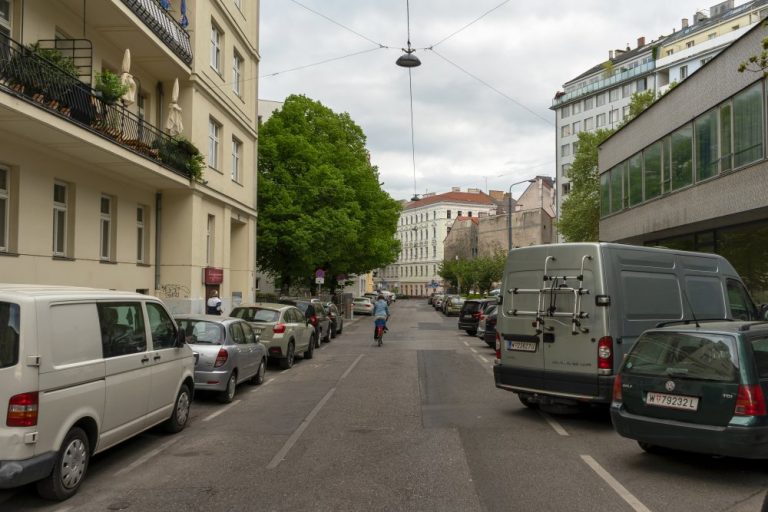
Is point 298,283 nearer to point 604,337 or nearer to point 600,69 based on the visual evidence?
point 604,337

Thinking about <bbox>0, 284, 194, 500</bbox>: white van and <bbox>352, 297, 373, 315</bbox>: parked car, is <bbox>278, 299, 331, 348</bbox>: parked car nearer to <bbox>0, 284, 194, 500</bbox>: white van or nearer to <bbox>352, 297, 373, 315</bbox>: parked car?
<bbox>0, 284, 194, 500</bbox>: white van

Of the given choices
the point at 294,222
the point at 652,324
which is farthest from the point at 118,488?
the point at 294,222

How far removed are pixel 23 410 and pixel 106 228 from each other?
12.9 m

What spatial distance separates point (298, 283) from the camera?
42594mm

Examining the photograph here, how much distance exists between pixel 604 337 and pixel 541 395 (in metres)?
1.35

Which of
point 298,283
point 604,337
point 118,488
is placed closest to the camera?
point 118,488

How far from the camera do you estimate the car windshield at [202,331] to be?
11234 millimetres

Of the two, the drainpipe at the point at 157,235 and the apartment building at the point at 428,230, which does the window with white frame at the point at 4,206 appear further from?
the apartment building at the point at 428,230

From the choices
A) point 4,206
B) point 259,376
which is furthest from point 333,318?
point 4,206

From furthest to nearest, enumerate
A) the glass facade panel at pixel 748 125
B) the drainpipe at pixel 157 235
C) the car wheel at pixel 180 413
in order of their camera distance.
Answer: the drainpipe at pixel 157 235
the glass facade panel at pixel 748 125
the car wheel at pixel 180 413

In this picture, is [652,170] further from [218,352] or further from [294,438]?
[294,438]

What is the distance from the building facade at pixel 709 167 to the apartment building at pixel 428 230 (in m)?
101

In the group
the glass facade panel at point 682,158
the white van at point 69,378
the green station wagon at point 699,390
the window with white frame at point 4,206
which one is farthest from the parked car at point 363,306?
the green station wagon at point 699,390

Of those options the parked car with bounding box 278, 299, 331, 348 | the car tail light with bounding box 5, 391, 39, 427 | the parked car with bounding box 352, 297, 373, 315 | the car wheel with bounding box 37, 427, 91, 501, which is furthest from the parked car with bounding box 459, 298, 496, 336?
the car tail light with bounding box 5, 391, 39, 427
